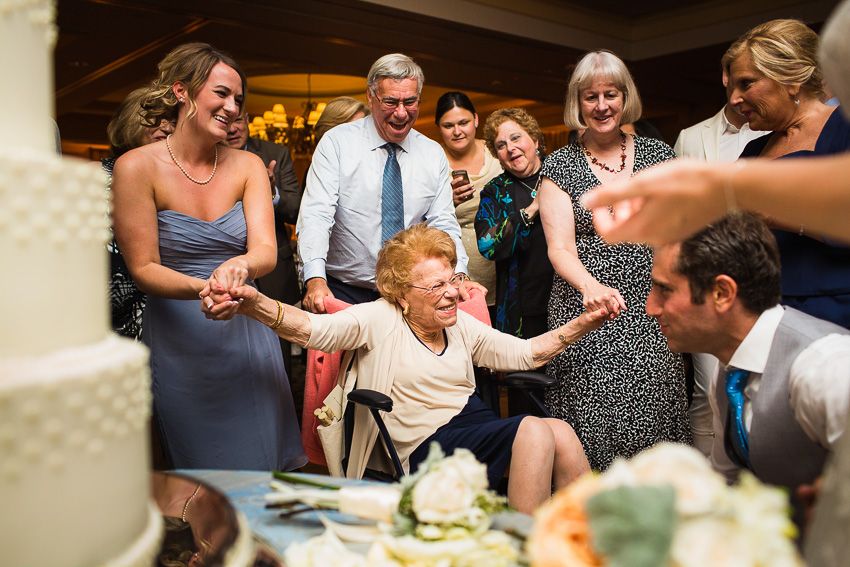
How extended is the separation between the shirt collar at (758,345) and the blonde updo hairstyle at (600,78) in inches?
56.0

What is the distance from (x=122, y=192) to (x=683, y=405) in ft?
6.89

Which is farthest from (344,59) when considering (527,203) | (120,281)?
(120,281)

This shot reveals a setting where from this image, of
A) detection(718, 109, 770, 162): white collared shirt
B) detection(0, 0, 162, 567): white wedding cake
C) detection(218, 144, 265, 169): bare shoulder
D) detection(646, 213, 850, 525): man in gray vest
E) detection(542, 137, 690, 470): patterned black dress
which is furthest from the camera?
detection(718, 109, 770, 162): white collared shirt

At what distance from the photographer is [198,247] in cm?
223

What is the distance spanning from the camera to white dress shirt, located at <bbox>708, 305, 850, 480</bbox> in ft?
3.87

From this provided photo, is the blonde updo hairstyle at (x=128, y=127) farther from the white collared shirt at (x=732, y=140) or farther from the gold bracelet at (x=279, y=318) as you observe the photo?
the white collared shirt at (x=732, y=140)

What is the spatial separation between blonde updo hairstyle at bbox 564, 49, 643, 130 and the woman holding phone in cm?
78

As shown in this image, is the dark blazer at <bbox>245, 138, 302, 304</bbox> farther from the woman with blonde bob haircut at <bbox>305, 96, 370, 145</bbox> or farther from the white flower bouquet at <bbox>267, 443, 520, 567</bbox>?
the white flower bouquet at <bbox>267, 443, 520, 567</bbox>

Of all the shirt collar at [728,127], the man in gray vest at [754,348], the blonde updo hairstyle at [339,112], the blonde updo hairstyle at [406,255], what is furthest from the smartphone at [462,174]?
the man in gray vest at [754,348]

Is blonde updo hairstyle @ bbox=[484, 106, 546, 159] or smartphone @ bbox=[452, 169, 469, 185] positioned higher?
blonde updo hairstyle @ bbox=[484, 106, 546, 159]

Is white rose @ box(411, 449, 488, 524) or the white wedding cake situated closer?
the white wedding cake

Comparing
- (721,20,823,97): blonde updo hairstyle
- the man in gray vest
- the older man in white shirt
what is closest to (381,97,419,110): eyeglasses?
the older man in white shirt

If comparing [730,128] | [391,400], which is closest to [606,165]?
[730,128]

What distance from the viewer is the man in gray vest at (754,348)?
49.6 inches
